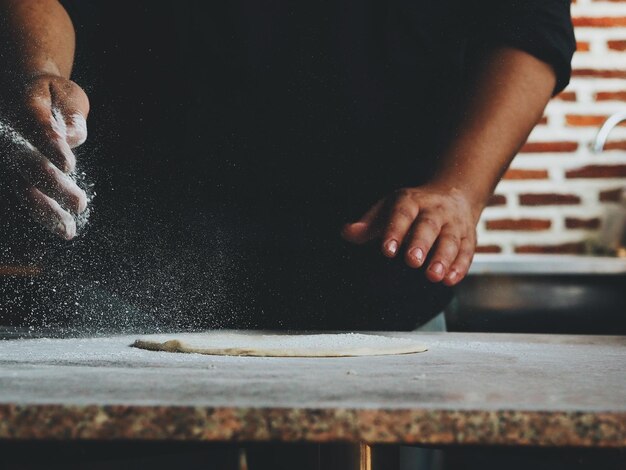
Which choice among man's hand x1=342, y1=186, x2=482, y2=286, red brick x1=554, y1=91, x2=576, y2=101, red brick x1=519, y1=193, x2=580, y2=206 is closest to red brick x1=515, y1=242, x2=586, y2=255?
red brick x1=519, y1=193, x2=580, y2=206

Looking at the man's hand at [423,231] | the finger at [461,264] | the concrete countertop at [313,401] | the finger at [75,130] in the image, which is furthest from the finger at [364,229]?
the finger at [75,130]

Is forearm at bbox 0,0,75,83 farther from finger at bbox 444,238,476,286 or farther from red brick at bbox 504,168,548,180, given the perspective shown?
red brick at bbox 504,168,548,180

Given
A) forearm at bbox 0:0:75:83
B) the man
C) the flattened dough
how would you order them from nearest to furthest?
the flattened dough < forearm at bbox 0:0:75:83 < the man

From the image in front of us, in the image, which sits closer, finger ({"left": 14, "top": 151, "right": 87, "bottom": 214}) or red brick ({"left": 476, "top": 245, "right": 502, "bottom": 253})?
finger ({"left": 14, "top": 151, "right": 87, "bottom": 214})

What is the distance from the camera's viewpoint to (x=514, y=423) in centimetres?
40

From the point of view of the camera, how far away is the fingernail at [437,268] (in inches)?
34.2

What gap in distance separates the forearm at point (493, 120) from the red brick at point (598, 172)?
750mm

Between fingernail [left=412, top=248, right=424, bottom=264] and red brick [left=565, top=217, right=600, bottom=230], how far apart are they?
44.9 inches

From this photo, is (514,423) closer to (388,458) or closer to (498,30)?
(388,458)

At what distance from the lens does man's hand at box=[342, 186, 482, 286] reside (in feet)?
2.81

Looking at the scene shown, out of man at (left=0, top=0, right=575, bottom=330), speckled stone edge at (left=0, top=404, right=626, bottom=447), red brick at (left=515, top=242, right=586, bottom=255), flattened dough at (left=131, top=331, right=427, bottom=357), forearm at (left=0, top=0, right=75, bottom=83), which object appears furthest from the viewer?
red brick at (left=515, top=242, right=586, bottom=255)

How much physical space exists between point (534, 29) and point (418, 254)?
0.51 m

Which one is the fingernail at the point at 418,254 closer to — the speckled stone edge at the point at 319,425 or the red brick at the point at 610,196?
the speckled stone edge at the point at 319,425

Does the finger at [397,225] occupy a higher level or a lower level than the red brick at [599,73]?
→ higher
